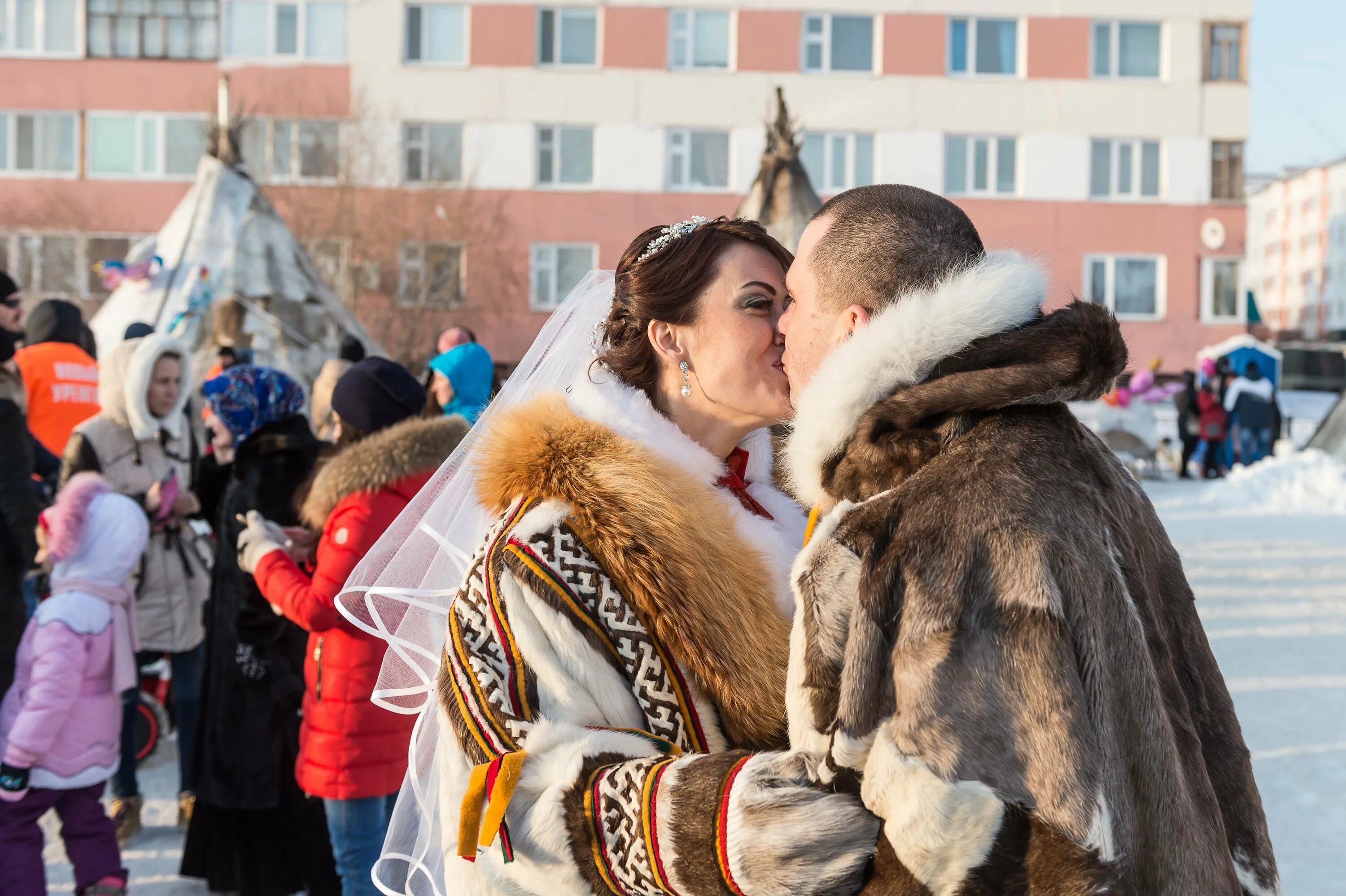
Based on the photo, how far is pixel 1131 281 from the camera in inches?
1085

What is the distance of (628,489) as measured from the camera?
203 cm

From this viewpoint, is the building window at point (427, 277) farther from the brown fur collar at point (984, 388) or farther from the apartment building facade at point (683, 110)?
the brown fur collar at point (984, 388)

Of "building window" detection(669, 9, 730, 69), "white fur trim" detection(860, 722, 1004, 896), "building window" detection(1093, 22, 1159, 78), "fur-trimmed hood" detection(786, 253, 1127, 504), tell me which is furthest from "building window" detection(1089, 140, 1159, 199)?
"white fur trim" detection(860, 722, 1004, 896)

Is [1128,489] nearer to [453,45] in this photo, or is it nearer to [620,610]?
[620,610]

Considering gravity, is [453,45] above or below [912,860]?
above

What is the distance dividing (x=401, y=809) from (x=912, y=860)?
1.35 meters

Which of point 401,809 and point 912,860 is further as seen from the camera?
point 401,809

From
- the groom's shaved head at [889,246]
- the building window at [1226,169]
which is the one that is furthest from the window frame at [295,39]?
the groom's shaved head at [889,246]

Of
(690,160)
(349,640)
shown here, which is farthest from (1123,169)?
(349,640)

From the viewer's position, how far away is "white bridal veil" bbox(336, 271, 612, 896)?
2387mm

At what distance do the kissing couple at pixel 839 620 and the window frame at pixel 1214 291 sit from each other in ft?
91.1

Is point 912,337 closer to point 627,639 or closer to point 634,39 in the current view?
point 627,639

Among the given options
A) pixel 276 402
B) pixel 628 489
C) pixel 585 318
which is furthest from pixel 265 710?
pixel 628 489

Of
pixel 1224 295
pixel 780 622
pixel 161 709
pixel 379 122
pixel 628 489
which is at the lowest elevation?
pixel 161 709
